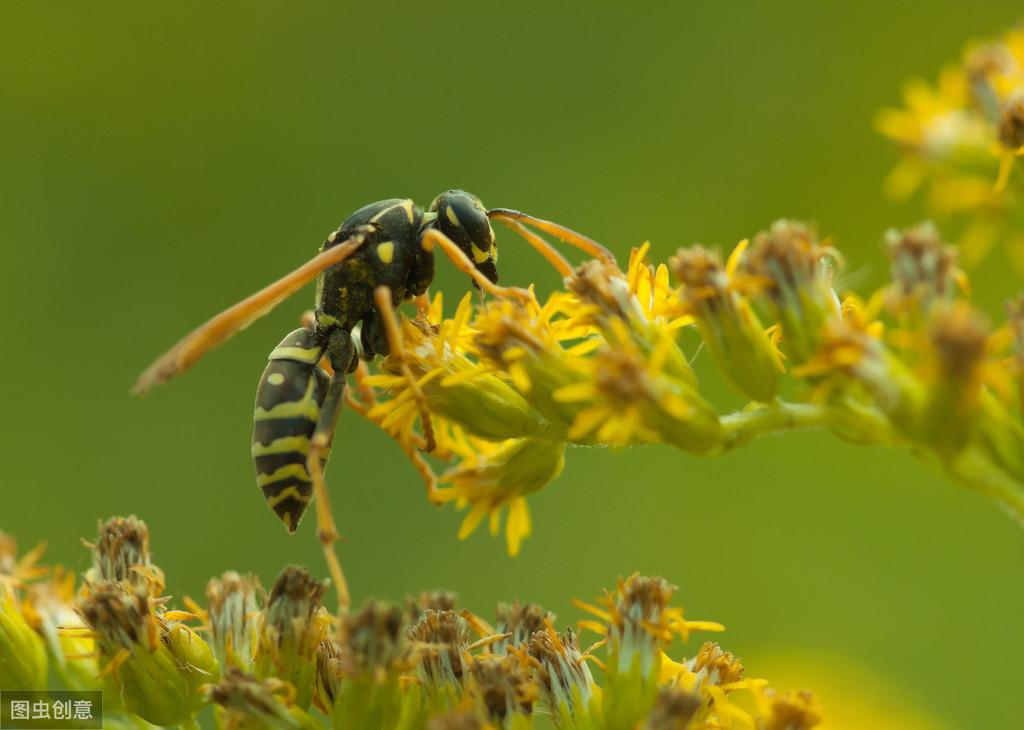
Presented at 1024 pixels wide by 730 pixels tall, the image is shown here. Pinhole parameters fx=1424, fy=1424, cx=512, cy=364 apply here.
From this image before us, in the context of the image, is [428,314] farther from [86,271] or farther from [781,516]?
[86,271]

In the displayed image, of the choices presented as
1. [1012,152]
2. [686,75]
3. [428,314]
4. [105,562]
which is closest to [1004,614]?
[1012,152]

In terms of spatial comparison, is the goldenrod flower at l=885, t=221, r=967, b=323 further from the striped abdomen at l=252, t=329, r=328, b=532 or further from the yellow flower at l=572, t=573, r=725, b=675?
the striped abdomen at l=252, t=329, r=328, b=532

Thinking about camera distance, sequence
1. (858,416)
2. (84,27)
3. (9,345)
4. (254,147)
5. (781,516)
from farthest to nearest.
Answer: (84,27) < (254,147) < (9,345) < (781,516) < (858,416)

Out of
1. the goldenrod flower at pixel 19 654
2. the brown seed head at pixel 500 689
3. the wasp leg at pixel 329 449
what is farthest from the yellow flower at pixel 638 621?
the goldenrod flower at pixel 19 654

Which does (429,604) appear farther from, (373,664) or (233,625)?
(233,625)

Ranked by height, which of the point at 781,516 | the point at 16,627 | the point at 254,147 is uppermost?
the point at 254,147

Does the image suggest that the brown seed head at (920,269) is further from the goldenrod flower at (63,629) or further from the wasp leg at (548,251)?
the goldenrod flower at (63,629)

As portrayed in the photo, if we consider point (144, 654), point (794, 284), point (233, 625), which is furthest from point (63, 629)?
point (794, 284)
